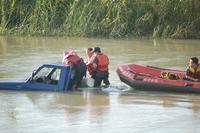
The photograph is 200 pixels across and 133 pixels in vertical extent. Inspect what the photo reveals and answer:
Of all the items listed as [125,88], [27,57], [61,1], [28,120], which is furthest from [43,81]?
[61,1]

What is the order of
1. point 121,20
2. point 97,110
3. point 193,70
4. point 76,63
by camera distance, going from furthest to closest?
1. point 121,20
2. point 76,63
3. point 193,70
4. point 97,110

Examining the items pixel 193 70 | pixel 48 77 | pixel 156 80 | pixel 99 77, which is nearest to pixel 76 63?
pixel 48 77

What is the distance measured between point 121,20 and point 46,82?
2088 cm

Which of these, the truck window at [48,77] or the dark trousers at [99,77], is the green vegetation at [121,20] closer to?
the dark trousers at [99,77]

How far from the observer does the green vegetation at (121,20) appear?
115 ft

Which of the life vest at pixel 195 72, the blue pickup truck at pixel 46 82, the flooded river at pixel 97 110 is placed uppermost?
the life vest at pixel 195 72

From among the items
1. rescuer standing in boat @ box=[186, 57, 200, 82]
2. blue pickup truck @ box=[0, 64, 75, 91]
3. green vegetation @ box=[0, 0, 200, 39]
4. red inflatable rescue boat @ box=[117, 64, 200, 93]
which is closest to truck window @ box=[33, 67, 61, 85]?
blue pickup truck @ box=[0, 64, 75, 91]

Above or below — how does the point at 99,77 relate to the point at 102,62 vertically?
below

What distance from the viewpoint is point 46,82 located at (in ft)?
49.0

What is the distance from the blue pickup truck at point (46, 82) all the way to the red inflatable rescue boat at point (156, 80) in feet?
4.90

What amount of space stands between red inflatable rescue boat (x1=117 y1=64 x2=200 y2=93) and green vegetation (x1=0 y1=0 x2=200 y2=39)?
750 inches

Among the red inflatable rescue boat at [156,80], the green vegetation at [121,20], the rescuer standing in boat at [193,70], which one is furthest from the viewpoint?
the green vegetation at [121,20]

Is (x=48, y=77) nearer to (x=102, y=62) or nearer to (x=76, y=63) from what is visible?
(x=76, y=63)

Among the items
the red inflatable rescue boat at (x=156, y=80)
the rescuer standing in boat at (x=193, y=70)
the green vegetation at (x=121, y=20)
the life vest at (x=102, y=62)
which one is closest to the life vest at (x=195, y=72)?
the rescuer standing in boat at (x=193, y=70)
